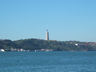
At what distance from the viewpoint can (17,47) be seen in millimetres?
197750

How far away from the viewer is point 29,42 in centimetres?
19438

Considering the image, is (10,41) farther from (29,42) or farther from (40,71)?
(40,71)

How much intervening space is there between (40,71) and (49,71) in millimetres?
1343

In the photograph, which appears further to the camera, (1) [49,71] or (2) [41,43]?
(2) [41,43]

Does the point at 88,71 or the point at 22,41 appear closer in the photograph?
the point at 88,71

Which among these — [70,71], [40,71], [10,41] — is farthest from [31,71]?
[10,41]

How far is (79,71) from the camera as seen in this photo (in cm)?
5197

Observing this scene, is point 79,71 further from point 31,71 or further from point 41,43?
point 41,43

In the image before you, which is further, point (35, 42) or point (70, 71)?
point (35, 42)

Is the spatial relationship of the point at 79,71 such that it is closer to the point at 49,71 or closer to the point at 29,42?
the point at 49,71

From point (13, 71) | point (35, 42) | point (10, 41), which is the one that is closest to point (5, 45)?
point (10, 41)

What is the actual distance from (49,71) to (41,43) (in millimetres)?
147306

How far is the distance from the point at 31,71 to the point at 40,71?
4.46 feet

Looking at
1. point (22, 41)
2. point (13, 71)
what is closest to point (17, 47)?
point (22, 41)
